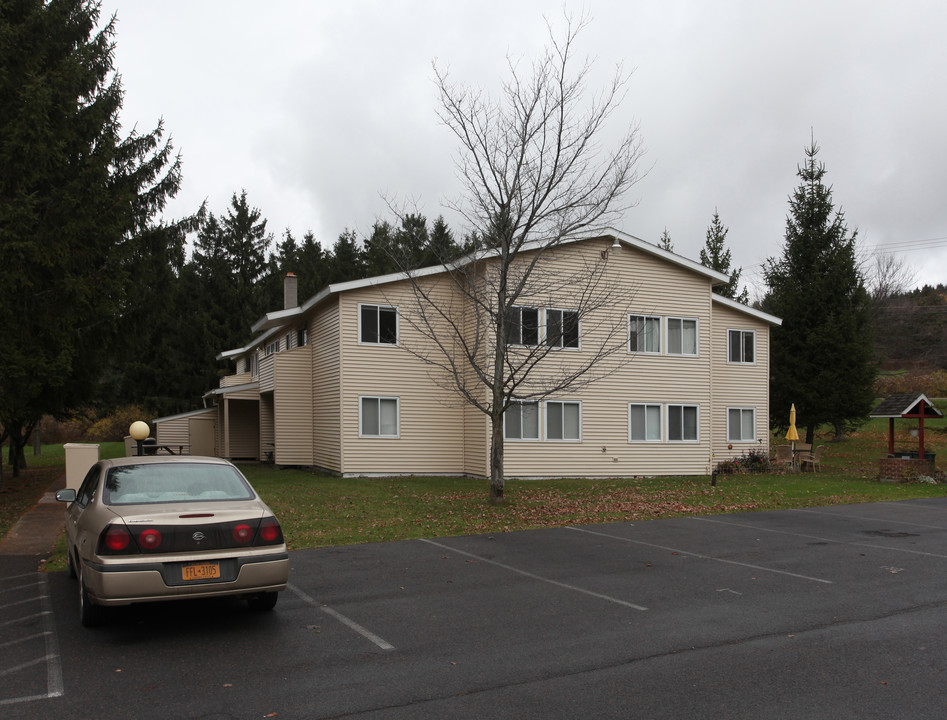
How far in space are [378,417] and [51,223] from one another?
33.1 ft

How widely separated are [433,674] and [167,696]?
1.87 meters

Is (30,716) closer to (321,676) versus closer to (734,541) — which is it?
(321,676)

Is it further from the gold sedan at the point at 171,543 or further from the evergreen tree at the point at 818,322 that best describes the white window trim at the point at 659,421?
the gold sedan at the point at 171,543

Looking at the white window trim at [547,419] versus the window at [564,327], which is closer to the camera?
the window at [564,327]

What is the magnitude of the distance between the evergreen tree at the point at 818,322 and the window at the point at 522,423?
14.2m

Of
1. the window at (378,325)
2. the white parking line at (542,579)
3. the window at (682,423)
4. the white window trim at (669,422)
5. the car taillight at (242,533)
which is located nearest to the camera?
the car taillight at (242,533)

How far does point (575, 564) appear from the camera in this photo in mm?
10047

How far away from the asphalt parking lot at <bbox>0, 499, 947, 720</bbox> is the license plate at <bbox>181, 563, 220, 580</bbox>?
55 cm

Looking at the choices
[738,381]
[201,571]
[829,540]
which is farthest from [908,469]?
[201,571]

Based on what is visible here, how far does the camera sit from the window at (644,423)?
79.0 ft

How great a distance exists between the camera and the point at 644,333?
24156 millimetres

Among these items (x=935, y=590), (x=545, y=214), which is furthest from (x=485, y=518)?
(x=935, y=590)

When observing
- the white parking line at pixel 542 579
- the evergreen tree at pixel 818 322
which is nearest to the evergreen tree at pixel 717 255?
the evergreen tree at pixel 818 322

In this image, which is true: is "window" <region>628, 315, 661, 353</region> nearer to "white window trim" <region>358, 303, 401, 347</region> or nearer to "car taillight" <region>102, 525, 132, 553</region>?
"white window trim" <region>358, 303, 401, 347</region>
